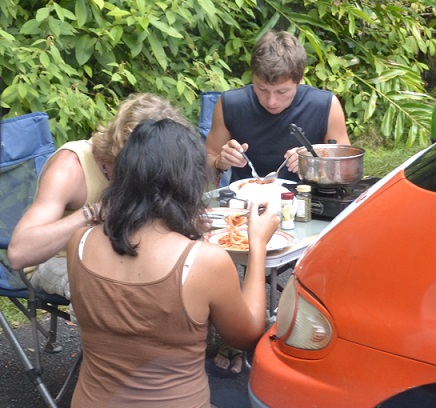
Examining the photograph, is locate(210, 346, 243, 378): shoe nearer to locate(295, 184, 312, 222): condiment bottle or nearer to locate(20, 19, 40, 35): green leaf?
locate(295, 184, 312, 222): condiment bottle

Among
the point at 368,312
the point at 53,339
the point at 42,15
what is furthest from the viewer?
the point at 42,15

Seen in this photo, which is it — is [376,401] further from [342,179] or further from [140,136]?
[342,179]

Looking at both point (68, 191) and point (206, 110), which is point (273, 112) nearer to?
point (206, 110)

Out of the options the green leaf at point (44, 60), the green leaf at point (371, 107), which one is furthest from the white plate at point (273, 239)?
the green leaf at point (371, 107)

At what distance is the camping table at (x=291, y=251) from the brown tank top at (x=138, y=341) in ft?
1.94

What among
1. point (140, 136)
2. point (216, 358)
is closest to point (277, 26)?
point (216, 358)

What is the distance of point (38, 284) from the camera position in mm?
3100

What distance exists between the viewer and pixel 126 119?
8.92 ft

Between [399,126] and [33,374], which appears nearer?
[33,374]

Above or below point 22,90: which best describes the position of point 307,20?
above

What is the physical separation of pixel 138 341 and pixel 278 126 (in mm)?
2047

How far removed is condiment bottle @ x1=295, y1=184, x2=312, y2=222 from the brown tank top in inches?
40.6

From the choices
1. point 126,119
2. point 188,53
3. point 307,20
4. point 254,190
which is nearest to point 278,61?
point 254,190

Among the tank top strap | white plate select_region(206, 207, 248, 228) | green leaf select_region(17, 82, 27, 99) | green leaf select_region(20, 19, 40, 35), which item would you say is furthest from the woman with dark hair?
green leaf select_region(20, 19, 40, 35)
